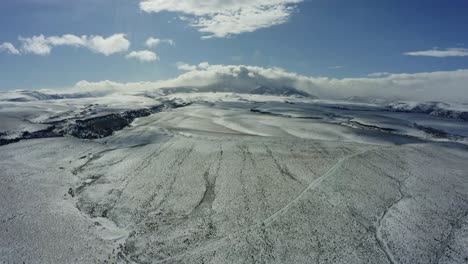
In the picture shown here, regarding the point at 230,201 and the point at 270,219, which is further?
the point at 230,201

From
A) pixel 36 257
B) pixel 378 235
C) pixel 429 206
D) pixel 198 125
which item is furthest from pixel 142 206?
pixel 198 125

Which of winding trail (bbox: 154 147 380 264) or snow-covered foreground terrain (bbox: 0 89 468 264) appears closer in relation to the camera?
winding trail (bbox: 154 147 380 264)

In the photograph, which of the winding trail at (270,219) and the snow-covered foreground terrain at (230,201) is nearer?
the winding trail at (270,219)

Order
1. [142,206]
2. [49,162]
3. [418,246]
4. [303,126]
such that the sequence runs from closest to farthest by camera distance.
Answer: [418,246] < [142,206] < [49,162] < [303,126]

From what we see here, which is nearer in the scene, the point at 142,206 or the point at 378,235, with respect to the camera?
the point at 378,235

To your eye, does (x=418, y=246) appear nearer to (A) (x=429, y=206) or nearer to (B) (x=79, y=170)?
(A) (x=429, y=206)

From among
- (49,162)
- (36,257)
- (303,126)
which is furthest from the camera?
(303,126)

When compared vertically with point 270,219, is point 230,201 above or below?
above
